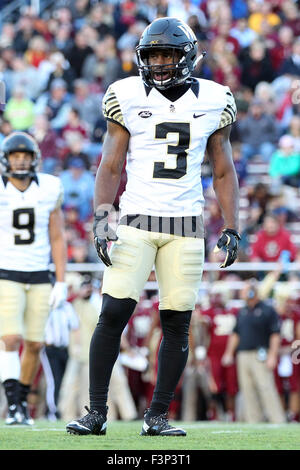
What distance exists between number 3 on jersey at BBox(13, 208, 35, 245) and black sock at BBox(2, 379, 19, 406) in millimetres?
858

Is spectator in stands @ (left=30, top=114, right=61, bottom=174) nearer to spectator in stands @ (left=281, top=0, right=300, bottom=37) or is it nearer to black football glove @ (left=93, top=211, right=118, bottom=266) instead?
spectator in stands @ (left=281, top=0, right=300, bottom=37)

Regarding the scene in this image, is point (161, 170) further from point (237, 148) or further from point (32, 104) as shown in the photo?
point (32, 104)

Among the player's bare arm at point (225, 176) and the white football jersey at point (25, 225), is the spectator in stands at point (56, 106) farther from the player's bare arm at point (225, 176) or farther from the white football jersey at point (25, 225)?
the player's bare arm at point (225, 176)

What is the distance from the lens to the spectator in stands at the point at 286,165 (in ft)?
41.8

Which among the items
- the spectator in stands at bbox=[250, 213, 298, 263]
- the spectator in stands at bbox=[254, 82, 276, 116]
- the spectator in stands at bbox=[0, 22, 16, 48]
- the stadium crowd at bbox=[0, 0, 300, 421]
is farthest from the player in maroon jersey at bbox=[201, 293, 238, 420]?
the spectator in stands at bbox=[0, 22, 16, 48]

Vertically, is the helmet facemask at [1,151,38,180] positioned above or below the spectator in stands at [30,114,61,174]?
below

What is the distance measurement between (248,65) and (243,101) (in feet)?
3.48

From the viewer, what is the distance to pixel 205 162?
12.6 metres

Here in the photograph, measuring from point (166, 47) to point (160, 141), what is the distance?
→ 1.40 ft

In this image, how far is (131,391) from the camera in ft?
38.5

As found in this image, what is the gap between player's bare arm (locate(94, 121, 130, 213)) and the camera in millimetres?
4996

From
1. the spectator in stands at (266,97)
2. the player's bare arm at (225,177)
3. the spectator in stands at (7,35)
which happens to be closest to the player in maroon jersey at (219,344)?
the spectator in stands at (266,97)

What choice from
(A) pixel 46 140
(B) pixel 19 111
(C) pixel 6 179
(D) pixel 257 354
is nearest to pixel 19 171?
(C) pixel 6 179

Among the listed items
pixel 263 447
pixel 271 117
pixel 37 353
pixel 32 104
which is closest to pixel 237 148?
pixel 271 117
